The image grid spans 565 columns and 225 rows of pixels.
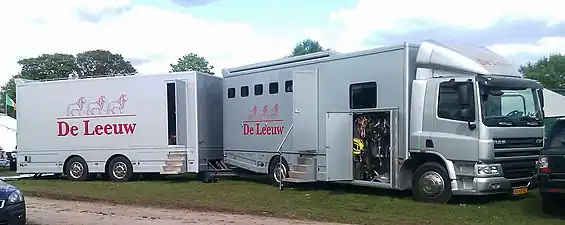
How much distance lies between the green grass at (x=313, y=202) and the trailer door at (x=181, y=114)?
1.36 meters

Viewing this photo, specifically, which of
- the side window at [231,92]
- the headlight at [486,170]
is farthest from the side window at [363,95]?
the side window at [231,92]

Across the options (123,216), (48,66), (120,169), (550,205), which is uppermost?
(48,66)

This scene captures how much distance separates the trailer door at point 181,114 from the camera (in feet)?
63.1

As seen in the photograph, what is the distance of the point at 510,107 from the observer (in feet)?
42.0

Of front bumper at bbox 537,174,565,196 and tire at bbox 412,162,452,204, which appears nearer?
front bumper at bbox 537,174,565,196

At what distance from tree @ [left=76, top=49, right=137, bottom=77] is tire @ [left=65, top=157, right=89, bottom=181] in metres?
51.8

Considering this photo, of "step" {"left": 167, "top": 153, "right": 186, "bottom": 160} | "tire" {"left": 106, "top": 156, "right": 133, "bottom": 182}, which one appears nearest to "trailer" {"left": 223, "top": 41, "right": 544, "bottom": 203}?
"step" {"left": 167, "top": 153, "right": 186, "bottom": 160}

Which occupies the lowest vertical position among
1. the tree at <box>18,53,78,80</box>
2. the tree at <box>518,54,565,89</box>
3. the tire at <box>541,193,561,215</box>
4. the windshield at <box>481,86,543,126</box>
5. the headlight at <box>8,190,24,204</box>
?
the tire at <box>541,193,561,215</box>

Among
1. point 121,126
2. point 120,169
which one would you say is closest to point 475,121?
point 121,126

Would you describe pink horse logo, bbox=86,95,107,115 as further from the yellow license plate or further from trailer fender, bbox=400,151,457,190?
the yellow license plate

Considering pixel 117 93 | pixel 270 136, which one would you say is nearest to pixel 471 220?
pixel 270 136

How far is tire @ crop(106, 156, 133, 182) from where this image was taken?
19.9m

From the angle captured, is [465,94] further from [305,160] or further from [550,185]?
[305,160]

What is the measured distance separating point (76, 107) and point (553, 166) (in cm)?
1488
